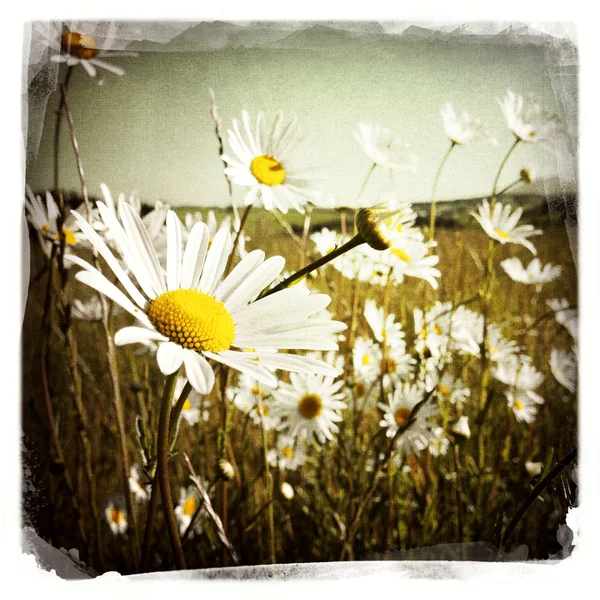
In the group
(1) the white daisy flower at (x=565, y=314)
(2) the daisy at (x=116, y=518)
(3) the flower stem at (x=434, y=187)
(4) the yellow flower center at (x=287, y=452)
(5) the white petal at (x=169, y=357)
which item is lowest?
(2) the daisy at (x=116, y=518)

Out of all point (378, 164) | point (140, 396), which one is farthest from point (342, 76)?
point (140, 396)

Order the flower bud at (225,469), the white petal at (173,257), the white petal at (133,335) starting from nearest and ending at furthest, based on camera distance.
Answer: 1. the white petal at (133,335)
2. the white petal at (173,257)
3. the flower bud at (225,469)

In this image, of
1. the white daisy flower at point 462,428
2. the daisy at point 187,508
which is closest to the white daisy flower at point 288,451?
the daisy at point 187,508

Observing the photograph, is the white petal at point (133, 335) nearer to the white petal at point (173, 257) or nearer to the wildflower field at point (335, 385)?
the white petal at point (173, 257)

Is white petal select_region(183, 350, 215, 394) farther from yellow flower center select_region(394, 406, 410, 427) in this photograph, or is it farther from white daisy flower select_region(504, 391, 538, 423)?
white daisy flower select_region(504, 391, 538, 423)

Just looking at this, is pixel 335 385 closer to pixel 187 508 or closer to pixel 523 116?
pixel 187 508

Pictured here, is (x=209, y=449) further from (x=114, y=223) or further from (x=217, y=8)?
(x=217, y=8)

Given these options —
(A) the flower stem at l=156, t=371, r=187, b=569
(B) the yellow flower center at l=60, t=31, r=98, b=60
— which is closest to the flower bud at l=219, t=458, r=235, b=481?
(A) the flower stem at l=156, t=371, r=187, b=569
